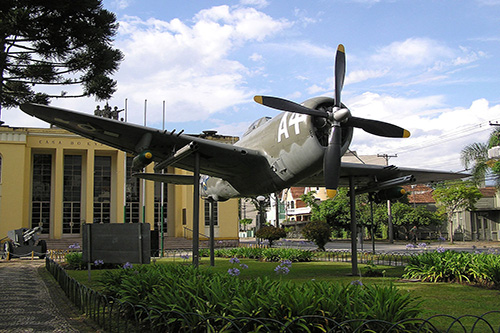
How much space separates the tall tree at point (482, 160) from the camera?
41.2 m

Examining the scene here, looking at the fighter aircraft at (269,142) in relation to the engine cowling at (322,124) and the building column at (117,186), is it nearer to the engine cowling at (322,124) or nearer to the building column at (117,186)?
the engine cowling at (322,124)

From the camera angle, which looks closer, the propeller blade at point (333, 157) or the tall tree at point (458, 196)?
the propeller blade at point (333, 157)

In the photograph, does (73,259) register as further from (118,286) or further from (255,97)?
(255,97)

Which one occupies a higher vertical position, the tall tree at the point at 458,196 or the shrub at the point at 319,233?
the tall tree at the point at 458,196

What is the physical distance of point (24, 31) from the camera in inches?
481

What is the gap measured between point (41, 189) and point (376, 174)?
36928mm

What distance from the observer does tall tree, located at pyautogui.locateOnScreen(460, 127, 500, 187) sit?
4122 centimetres

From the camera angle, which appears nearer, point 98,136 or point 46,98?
point 98,136

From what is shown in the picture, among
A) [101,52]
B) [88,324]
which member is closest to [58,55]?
[101,52]

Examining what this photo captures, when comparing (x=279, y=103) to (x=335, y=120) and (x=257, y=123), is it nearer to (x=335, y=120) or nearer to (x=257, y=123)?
(x=335, y=120)

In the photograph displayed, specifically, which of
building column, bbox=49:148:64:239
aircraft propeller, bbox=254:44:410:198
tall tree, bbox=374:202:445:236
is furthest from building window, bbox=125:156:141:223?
aircraft propeller, bbox=254:44:410:198

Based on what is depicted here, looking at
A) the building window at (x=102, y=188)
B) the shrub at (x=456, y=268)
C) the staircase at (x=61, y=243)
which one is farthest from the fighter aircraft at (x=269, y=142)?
the building window at (x=102, y=188)

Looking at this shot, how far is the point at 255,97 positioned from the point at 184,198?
111 feet

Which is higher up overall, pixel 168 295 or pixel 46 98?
pixel 46 98
